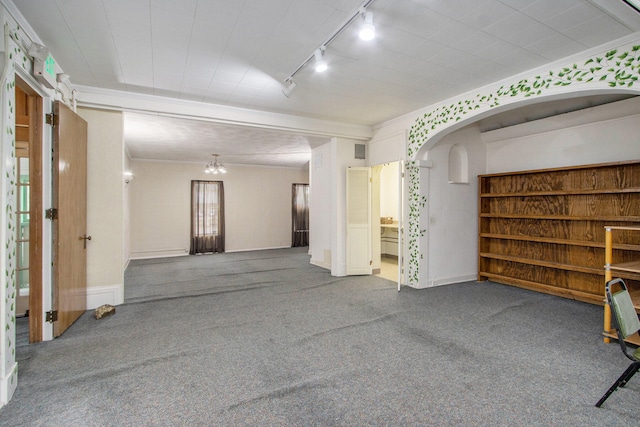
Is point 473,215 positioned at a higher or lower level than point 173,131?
lower

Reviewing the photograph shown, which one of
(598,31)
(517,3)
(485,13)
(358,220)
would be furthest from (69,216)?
(598,31)

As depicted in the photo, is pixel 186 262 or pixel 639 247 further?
pixel 186 262

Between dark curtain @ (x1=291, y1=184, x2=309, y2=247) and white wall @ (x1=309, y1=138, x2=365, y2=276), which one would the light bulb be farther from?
dark curtain @ (x1=291, y1=184, x2=309, y2=247)

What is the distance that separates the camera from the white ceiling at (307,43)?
7.91 feet

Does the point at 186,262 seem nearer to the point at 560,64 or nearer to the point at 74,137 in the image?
the point at 74,137

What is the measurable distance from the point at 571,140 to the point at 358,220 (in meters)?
3.29

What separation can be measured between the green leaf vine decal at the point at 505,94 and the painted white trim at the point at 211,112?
128cm

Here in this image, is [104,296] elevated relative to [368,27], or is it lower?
lower

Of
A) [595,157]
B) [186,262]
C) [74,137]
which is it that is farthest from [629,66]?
[186,262]

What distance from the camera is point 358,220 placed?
19.1 feet

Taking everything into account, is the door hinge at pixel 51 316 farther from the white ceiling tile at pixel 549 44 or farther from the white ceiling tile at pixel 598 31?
the white ceiling tile at pixel 598 31

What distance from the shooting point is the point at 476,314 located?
3.76 metres

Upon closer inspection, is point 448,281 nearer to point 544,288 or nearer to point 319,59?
point 544,288

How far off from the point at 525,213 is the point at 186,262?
22.3 ft
